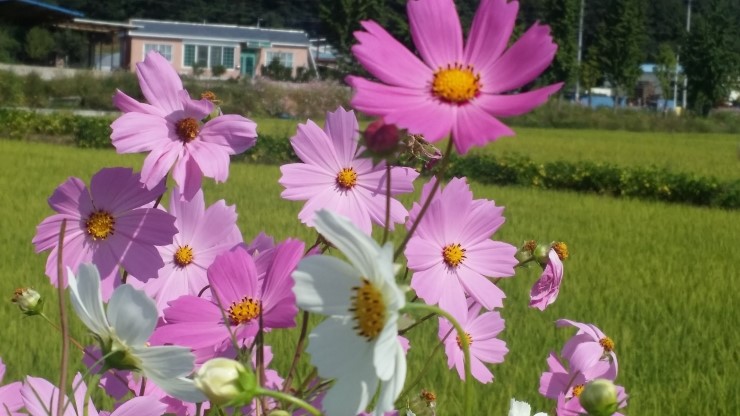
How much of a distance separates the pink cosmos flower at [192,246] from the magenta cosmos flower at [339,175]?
90mm

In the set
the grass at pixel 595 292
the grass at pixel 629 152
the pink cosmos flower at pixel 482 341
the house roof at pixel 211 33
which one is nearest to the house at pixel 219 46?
the house roof at pixel 211 33

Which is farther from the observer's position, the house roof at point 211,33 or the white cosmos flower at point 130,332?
the house roof at point 211,33

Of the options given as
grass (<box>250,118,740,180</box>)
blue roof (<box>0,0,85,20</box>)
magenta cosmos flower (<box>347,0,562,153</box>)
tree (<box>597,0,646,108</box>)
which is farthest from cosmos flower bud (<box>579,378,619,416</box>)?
tree (<box>597,0,646,108</box>)

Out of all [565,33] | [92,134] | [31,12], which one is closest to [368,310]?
[92,134]

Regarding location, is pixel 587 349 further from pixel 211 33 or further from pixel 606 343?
pixel 211 33

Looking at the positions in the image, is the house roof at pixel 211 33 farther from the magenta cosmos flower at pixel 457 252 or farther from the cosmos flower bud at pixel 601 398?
the cosmos flower bud at pixel 601 398

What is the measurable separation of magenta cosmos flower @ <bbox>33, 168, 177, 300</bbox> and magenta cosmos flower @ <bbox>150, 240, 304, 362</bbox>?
0.05 m

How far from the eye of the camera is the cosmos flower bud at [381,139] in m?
0.30

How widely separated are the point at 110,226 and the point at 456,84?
237 millimetres

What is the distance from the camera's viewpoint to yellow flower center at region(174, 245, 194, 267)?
1.91ft

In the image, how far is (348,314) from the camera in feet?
1.01

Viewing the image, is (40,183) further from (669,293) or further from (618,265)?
(669,293)

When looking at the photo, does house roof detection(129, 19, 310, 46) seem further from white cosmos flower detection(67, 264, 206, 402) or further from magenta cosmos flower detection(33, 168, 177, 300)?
white cosmos flower detection(67, 264, 206, 402)

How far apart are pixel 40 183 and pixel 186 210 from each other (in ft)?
20.9
